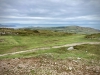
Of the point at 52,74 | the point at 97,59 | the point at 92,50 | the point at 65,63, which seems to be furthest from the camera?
the point at 92,50

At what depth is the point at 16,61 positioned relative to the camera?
2619 cm

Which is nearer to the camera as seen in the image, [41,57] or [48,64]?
[48,64]

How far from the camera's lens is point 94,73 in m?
21.2

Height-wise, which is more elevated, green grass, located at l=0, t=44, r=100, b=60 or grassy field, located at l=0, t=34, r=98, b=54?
grassy field, located at l=0, t=34, r=98, b=54

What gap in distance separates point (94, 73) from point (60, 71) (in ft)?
18.5

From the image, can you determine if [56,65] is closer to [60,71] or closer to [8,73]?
[60,71]

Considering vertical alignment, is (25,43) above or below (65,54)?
above

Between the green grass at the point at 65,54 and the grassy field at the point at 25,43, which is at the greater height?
the grassy field at the point at 25,43

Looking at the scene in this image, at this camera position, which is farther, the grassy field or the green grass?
the grassy field

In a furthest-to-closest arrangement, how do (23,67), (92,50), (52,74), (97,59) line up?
(92,50) < (97,59) < (23,67) < (52,74)

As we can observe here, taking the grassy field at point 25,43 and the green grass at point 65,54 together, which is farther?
the grassy field at point 25,43

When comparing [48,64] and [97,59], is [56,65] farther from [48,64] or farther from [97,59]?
[97,59]

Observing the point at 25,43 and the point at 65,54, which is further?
the point at 25,43

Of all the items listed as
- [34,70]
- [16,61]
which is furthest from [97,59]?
[16,61]
